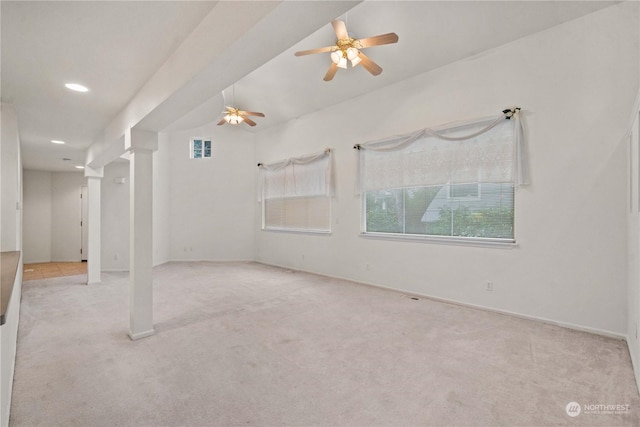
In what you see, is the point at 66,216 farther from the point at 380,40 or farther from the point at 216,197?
the point at 380,40

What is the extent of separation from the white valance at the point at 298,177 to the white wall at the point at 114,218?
307 centimetres

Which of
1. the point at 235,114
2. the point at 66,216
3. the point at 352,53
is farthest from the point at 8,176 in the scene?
the point at 66,216

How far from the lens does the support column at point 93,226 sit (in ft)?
18.0

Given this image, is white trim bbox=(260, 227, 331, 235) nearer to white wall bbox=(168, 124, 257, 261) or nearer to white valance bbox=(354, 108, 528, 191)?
white wall bbox=(168, 124, 257, 261)

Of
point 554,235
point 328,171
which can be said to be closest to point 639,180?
point 554,235

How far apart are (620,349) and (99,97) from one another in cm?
558

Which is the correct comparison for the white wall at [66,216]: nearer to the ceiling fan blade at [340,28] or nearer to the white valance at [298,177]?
the white valance at [298,177]

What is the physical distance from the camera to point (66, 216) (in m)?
8.60

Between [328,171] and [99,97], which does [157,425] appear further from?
[328,171]

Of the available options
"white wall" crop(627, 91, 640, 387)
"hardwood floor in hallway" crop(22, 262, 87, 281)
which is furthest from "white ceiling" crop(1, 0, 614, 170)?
"hardwood floor in hallway" crop(22, 262, 87, 281)

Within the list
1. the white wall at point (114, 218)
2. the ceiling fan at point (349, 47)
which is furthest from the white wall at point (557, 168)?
the white wall at point (114, 218)

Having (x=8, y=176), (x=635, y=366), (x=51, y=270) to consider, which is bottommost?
(x=51, y=270)

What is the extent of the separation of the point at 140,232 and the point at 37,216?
7677 mm

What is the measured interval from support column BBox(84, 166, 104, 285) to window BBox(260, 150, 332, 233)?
11.0 feet
